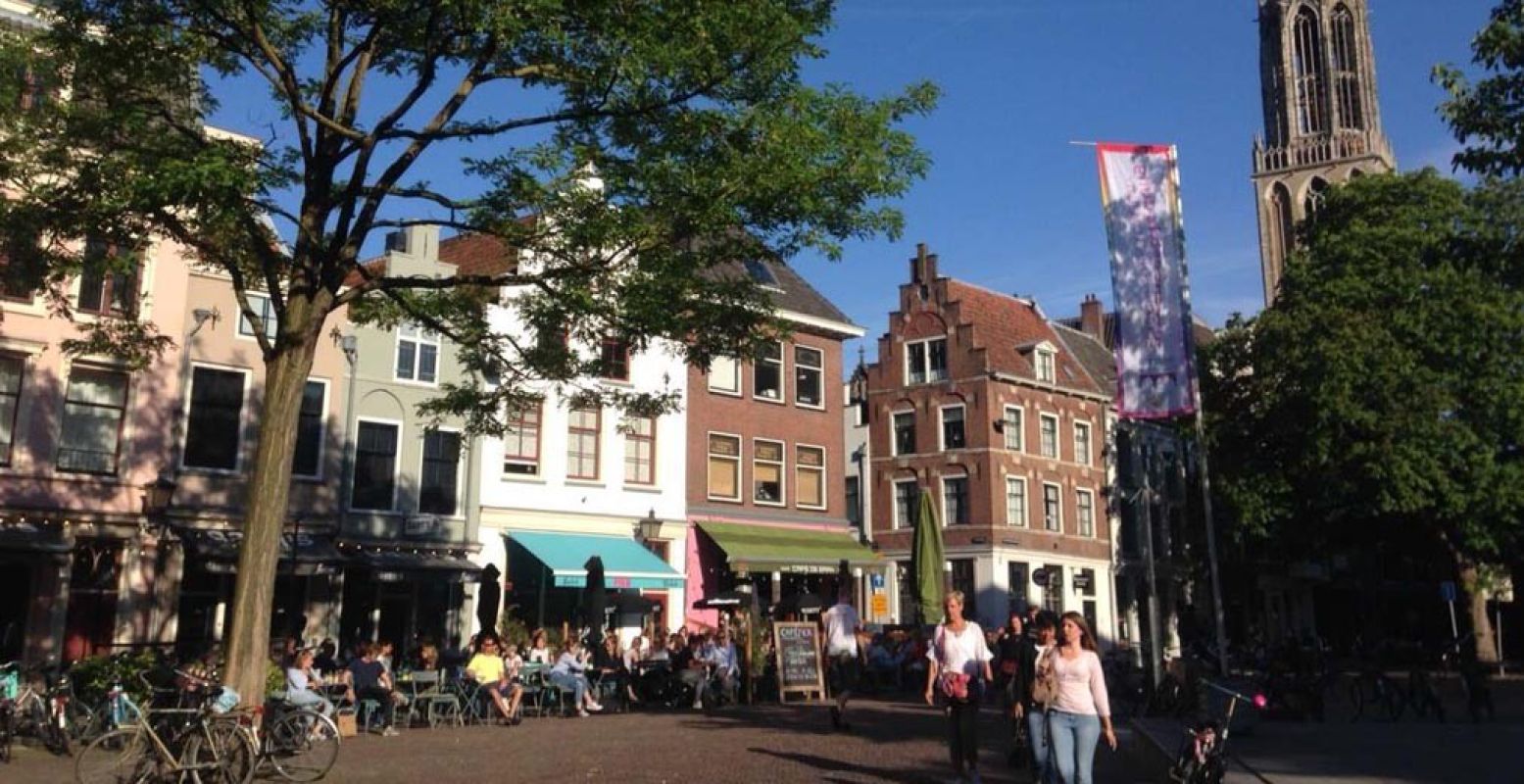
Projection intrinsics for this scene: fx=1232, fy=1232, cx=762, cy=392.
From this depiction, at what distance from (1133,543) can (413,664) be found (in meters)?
33.1

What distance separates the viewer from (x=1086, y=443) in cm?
4478

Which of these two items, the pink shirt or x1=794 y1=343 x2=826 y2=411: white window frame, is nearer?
the pink shirt

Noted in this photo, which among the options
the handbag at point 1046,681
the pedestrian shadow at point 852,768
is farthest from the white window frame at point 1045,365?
the handbag at point 1046,681

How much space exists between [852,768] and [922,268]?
1284 inches

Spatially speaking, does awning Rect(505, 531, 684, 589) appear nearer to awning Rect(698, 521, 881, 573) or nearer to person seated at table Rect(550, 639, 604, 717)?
awning Rect(698, 521, 881, 573)

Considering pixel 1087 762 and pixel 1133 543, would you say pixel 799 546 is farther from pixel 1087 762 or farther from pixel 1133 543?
pixel 1087 762

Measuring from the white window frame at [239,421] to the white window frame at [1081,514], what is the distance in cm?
2899

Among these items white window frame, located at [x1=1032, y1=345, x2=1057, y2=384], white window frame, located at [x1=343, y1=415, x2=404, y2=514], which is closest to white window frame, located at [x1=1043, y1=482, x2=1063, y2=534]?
white window frame, located at [x1=1032, y1=345, x2=1057, y2=384]

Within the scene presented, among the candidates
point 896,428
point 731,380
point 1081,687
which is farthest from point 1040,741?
point 896,428

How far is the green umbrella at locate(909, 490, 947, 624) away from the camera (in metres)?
22.6

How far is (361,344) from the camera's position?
83.5 ft

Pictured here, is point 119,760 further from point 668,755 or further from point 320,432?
point 320,432

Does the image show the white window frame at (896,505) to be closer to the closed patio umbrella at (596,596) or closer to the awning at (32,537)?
the closed patio umbrella at (596,596)

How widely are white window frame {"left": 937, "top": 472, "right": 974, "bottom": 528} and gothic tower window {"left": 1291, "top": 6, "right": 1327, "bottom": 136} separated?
6137 cm
